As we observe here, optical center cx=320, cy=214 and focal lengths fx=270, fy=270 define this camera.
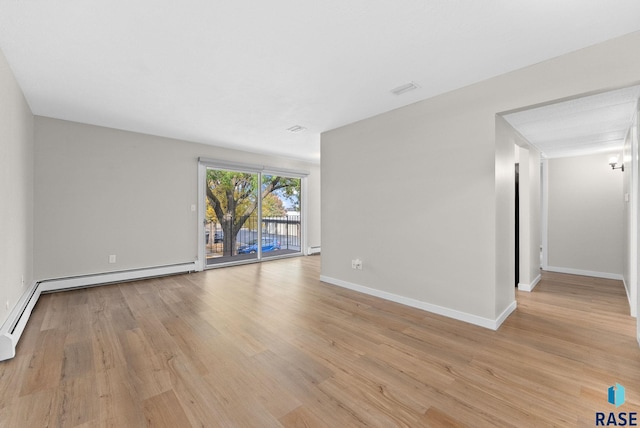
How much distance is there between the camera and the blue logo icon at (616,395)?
1599 millimetres

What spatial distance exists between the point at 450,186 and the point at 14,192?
4478 mm

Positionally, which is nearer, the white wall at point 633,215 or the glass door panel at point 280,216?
the white wall at point 633,215

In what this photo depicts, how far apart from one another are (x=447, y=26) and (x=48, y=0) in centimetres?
263

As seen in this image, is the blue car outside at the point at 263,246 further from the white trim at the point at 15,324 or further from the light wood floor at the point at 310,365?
the white trim at the point at 15,324

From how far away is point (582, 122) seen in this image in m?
3.15

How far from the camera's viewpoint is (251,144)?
17.2ft

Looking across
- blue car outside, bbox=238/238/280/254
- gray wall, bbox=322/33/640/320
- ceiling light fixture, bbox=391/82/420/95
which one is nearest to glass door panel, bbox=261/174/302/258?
blue car outside, bbox=238/238/280/254

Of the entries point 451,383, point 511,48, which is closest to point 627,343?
point 451,383

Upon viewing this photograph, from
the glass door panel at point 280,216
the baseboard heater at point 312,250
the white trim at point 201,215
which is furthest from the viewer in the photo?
the baseboard heater at point 312,250

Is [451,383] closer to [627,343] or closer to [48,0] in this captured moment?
[627,343]

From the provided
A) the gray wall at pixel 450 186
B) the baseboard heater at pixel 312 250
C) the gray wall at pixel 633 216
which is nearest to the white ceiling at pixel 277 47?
the gray wall at pixel 450 186

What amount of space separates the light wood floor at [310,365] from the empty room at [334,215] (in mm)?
21

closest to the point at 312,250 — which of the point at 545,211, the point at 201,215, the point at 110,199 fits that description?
the point at 201,215
